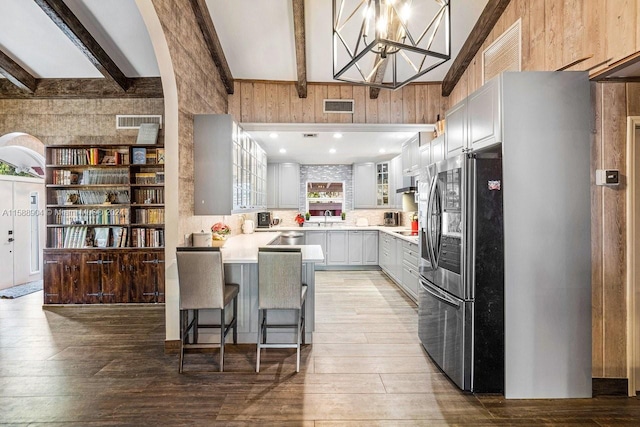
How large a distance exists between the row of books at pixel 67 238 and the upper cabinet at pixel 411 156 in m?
5.06

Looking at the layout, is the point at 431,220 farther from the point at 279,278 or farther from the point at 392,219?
the point at 392,219

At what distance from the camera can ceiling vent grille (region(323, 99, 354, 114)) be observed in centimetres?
512

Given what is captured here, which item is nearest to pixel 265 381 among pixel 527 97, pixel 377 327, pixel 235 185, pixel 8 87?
pixel 377 327

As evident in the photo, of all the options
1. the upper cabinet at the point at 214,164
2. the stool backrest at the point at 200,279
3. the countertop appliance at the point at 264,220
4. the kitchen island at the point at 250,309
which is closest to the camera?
the stool backrest at the point at 200,279

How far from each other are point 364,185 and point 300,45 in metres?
4.21

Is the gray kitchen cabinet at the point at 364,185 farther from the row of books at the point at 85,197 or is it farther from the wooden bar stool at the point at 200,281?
the wooden bar stool at the point at 200,281

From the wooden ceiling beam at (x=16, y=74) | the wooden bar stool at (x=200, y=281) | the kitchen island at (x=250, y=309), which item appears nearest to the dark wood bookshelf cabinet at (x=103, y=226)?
the wooden ceiling beam at (x=16, y=74)

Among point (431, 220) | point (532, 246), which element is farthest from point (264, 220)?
point (532, 246)

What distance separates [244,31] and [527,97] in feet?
10.8

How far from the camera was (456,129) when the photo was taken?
10.4ft

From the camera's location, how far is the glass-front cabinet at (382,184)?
25.4ft

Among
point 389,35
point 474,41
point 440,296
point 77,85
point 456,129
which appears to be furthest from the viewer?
point 77,85

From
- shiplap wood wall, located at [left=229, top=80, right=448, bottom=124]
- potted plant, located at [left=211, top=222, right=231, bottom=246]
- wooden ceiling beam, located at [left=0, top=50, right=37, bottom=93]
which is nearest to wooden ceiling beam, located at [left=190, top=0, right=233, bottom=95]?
shiplap wood wall, located at [left=229, top=80, right=448, bottom=124]

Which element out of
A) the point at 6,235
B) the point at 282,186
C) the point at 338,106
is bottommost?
the point at 6,235
